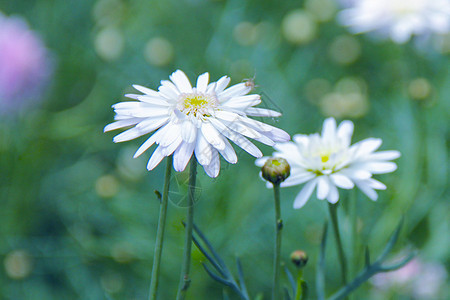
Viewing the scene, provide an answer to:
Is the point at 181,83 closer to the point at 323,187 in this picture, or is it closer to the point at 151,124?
the point at 151,124

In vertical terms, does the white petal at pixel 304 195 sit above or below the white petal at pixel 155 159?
below

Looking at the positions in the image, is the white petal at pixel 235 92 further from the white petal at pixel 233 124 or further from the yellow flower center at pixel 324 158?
the yellow flower center at pixel 324 158

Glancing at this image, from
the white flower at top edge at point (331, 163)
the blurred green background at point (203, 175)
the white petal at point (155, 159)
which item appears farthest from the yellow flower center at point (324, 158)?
the blurred green background at point (203, 175)

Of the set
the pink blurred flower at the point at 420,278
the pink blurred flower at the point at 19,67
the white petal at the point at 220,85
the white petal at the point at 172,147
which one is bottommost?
the pink blurred flower at the point at 420,278

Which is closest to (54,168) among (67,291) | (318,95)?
(67,291)

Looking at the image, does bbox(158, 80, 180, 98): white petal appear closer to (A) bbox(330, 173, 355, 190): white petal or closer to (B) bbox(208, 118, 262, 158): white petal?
(B) bbox(208, 118, 262, 158): white petal

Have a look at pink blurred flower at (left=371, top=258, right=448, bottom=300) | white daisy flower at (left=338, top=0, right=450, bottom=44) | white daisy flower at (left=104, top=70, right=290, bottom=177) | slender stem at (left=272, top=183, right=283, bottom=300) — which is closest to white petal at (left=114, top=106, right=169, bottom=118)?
white daisy flower at (left=104, top=70, right=290, bottom=177)

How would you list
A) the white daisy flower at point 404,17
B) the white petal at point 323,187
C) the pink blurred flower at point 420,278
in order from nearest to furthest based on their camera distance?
the white petal at point 323,187 < the pink blurred flower at point 420,278 < the white daisy flower at point 404,17
